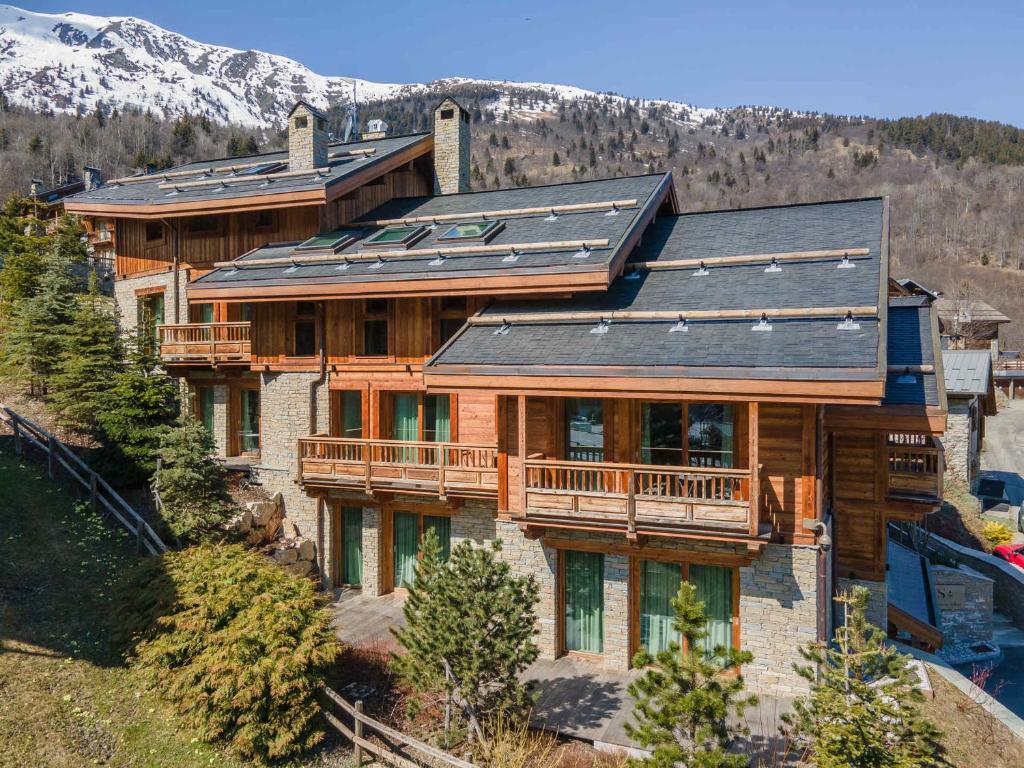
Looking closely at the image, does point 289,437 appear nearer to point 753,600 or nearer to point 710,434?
point 710,434

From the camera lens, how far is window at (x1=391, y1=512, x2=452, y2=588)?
15469mm

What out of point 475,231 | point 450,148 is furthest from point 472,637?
point 450,148

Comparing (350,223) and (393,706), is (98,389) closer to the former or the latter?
(350,223)

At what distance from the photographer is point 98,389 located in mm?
17547

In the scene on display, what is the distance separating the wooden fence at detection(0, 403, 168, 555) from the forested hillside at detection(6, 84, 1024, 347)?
6410 centimetres

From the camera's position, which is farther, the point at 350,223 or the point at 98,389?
the point at 350,223

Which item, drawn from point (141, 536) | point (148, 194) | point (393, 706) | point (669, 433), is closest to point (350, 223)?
point (148, 194)

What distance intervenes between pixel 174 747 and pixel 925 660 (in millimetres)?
14600

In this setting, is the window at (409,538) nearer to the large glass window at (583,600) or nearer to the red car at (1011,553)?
the large glass window at (583,600)

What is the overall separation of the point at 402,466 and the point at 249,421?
22.3ft

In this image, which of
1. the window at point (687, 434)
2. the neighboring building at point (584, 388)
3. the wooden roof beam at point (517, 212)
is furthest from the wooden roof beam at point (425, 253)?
the window at point (687, 434)

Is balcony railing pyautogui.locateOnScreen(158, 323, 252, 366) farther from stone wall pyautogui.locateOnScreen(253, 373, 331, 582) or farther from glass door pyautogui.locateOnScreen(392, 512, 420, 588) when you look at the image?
glass door pyautogui.locateOnScreen(392, 512, 420, 588)

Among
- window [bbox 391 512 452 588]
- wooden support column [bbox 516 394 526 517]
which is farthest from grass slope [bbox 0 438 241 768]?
wooden support column [bbox 516 394 526 517]

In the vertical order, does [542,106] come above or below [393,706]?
above
